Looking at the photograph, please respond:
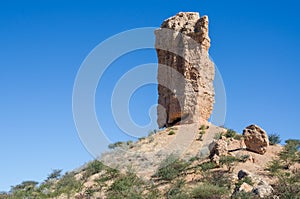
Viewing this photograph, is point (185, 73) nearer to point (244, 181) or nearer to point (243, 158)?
point (243, 158)

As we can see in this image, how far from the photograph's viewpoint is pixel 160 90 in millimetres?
29578

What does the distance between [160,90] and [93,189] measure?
1078 centimetres

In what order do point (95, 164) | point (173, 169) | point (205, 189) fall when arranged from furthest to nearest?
point (95, 164) < point (173, 169) < point (205, 189)

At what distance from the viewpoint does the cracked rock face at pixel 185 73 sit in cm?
2748

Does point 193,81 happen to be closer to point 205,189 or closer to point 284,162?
point 284,162

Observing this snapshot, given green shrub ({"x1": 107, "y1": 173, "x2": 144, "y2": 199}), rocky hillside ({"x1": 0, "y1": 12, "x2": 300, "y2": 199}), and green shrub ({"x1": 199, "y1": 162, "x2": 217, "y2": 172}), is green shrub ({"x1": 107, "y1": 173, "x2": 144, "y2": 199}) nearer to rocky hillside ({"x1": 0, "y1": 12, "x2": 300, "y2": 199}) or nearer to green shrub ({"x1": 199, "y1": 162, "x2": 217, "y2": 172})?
rocky hillside ({"x1": 0, "y1": 12, "x2": 300, "y2": 199})

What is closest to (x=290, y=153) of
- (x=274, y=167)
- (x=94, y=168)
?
(x=274, y=167)

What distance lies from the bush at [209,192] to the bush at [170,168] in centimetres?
300

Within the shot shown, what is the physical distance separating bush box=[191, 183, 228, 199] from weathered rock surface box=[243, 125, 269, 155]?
6.10 meters

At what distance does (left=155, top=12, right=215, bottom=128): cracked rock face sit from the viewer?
27484 mm

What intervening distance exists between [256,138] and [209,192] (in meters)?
7.04

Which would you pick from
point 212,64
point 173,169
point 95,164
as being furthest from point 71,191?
point 212,64

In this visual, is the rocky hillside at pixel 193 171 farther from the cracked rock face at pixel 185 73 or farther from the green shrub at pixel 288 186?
the cracked rock face at pixel 185 73

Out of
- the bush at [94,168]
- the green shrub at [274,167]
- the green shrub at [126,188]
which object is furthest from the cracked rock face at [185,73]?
the green shrub at [126,188]
